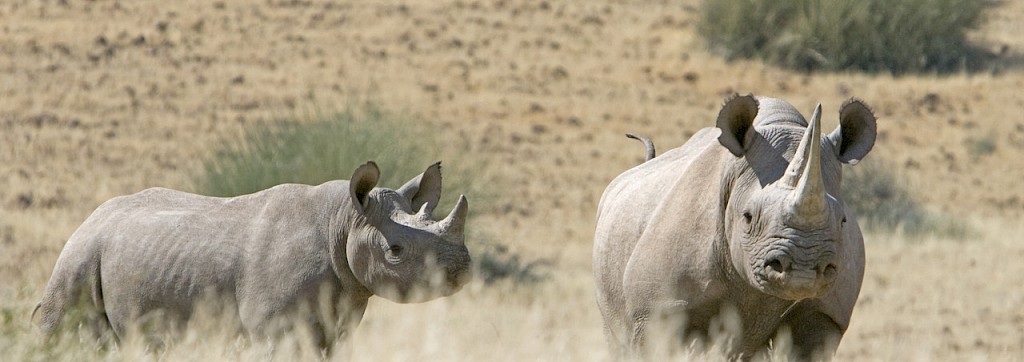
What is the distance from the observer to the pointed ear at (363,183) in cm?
713

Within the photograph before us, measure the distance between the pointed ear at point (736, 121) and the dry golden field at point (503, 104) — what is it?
9.14 metres

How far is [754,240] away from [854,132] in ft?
2.60

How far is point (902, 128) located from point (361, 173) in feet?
84.1

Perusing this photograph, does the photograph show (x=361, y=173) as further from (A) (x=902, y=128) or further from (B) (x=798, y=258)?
(A) (x=902, y=128)

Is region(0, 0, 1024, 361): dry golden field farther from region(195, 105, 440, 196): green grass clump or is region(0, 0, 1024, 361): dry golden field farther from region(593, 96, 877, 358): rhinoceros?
region(593, 96, 877, 358): rhinoceros

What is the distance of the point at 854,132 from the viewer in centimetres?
629

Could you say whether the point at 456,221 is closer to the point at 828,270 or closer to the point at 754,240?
the point at 754,240

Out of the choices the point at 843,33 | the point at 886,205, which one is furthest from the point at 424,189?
the point at 843,33

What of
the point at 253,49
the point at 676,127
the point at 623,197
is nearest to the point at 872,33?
the point at 676,127

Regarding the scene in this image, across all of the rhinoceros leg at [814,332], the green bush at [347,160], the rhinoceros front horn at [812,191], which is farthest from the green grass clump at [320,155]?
the rhinoceros front horn at [812,191]

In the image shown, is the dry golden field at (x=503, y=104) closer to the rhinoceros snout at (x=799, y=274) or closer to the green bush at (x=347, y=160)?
the green bush at (x=347, y=160)

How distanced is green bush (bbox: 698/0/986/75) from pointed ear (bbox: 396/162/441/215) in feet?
93.1

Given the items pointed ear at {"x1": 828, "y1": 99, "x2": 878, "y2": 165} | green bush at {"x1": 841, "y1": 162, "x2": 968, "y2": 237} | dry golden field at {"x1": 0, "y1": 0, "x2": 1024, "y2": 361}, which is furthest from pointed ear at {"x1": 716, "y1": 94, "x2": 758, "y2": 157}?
green bush at {"x1": 841, "y1": 162, "x2": 968, "y2": 237}

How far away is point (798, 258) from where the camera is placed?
5520 millimetres
